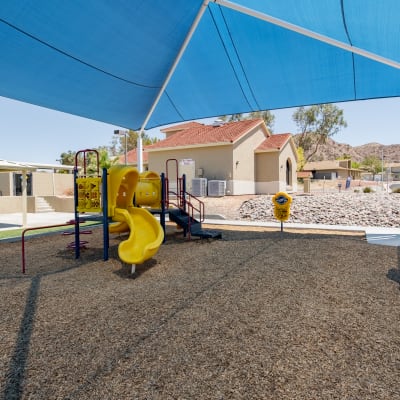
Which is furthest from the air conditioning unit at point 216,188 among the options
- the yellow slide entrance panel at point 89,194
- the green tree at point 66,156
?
the green tree at point 66,156

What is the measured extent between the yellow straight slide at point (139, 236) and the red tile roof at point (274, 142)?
18.7m

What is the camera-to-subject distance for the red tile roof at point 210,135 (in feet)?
72.5

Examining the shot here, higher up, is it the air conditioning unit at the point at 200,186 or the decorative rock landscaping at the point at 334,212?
the air conditioning unit at the point at 200,186

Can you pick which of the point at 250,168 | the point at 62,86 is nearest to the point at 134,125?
the point at 62,86

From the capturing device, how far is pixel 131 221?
21.3 ft

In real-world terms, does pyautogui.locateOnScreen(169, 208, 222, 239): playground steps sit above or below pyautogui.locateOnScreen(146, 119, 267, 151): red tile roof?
below

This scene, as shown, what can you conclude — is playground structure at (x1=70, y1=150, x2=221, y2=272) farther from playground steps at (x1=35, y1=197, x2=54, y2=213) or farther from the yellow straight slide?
playground steps at (x1=35, y1=197, x2=54, y2=213)

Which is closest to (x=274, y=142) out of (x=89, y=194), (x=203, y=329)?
(x=89, y=194)

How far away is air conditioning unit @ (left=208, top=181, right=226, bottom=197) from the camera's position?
828 inches

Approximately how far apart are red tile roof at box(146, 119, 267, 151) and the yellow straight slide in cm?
1521

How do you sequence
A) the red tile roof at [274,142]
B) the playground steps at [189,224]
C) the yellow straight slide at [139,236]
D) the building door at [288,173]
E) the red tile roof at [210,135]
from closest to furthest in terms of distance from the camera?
the yellow straight slide at [139,236], the playground steps at [189,224], the red tile roof at [210,135], the red tile roof at [274,142], the building door at [288,173]

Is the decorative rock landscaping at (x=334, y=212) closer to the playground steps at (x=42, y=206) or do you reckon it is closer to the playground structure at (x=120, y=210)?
the playground structure at (x=120, y=210)

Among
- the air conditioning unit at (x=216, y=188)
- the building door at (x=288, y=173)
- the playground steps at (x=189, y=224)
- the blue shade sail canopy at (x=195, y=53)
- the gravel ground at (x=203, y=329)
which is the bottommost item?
the gravel ground at (x=203, y=329)

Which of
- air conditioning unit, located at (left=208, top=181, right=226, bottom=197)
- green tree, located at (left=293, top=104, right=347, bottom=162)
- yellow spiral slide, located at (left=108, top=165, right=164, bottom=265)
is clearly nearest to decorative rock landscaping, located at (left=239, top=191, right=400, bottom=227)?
air conditioning unit, located at (left=208, top=181, right=226, bottom=197)
